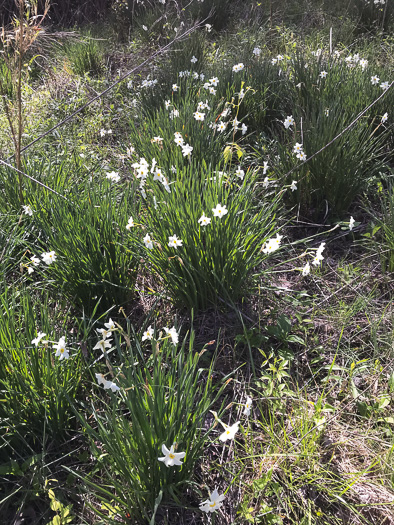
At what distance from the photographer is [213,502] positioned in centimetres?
114

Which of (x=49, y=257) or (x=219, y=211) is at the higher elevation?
(x=219, y=211)

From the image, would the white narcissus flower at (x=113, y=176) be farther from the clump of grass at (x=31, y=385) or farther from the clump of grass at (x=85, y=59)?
the clump of grass at (x=85, y=59)

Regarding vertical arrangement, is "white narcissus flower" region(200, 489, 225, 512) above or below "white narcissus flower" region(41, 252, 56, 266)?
below

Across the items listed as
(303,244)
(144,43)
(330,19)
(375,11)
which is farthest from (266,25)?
(303,244)

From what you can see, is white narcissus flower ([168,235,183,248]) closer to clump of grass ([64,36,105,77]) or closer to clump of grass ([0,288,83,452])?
clump of grass ([0,288,83,452])

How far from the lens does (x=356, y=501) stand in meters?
1.27

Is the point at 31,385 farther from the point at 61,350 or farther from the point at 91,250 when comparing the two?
the point at 91,250

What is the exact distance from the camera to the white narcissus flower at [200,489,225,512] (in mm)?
1121

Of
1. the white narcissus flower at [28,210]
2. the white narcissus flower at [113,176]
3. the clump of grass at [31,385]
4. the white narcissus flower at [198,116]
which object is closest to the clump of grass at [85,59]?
the white narcissus flower at [198,116]

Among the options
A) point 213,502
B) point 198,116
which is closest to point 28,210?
point 198,116

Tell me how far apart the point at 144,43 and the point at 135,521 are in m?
5.97

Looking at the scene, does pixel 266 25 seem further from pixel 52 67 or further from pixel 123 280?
pixel 123 280

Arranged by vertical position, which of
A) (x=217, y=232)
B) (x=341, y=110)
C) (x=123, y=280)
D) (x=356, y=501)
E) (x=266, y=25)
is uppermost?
(x=266, y=25)

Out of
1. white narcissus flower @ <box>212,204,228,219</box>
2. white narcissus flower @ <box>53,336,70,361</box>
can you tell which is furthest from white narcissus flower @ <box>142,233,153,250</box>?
white narcissus flower @ <box>53,336,70,361</box>
